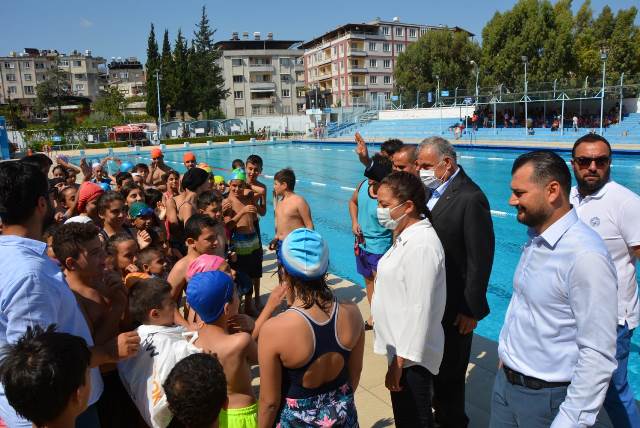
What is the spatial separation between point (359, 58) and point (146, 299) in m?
74.0

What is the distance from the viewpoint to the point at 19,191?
6.73ft

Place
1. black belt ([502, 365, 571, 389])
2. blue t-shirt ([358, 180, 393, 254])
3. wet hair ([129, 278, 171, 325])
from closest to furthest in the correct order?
black belt ([502, 365, 571, 389])
wet hair ([129, 278, 171, 325])
blue t-shirt ([358, 180, 393, 254])

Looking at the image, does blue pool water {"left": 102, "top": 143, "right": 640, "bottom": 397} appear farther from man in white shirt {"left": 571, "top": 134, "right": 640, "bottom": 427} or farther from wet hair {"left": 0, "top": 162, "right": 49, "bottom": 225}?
wet hair {"left": 0, "top": 162, "right": 49, "bottom": 225}

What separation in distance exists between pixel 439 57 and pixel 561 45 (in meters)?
15.2

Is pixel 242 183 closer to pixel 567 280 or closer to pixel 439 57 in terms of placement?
pixel 567 280

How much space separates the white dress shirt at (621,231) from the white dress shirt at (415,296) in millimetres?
1163

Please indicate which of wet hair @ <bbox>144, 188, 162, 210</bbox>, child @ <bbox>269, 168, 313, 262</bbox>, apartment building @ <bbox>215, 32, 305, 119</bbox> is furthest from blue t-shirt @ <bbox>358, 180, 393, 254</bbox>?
apartment building @ <bbox>215, 32, 305, 119</bbox>

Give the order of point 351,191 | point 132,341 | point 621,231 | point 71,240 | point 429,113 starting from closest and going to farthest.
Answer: point 132,341 < point 71,240 < point 621,231 < point 351,191 < point 429,113

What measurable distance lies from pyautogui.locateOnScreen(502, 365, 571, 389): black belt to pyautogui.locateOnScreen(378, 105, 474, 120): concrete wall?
38.6 m

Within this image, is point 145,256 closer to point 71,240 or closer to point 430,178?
point 71,240

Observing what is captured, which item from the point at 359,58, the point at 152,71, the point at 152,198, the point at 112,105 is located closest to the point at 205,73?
the point at 152,71

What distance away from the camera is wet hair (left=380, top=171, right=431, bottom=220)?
102 inches

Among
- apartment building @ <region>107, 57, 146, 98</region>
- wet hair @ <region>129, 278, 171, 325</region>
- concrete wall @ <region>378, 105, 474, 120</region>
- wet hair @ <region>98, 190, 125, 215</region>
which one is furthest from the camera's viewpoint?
apartment building @ <region>107, 57, 146, 98</region>

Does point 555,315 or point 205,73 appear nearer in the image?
point 555,315
